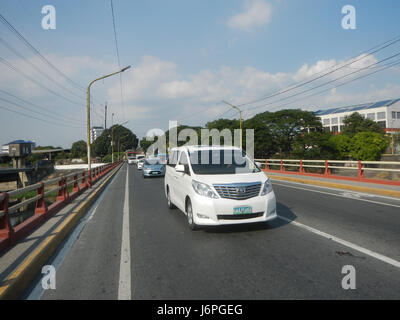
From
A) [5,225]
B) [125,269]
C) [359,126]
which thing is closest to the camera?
[125,269]

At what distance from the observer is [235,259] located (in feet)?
15.3

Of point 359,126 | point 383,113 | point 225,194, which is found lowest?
point 225,194

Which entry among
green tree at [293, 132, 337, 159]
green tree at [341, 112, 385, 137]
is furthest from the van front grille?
green tree at [341, 112, 385, 137]

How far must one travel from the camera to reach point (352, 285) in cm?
360

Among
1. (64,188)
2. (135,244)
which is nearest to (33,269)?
(135,244)

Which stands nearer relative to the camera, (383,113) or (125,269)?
(125,269)

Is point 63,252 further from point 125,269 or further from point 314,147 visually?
point 314,147

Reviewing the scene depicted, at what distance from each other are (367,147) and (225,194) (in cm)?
5487

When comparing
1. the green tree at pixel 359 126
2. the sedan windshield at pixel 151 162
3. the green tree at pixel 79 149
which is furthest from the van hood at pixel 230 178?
the green tree at pixel 79 149

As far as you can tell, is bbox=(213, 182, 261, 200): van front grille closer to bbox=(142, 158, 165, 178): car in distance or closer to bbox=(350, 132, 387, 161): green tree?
bbox=(142, 158, 165, 178): car in distance

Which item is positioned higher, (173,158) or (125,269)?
(173,158)

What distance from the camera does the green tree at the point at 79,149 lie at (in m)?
118

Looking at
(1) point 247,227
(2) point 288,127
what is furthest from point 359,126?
(1) point 247,227

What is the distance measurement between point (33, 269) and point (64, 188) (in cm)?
614
